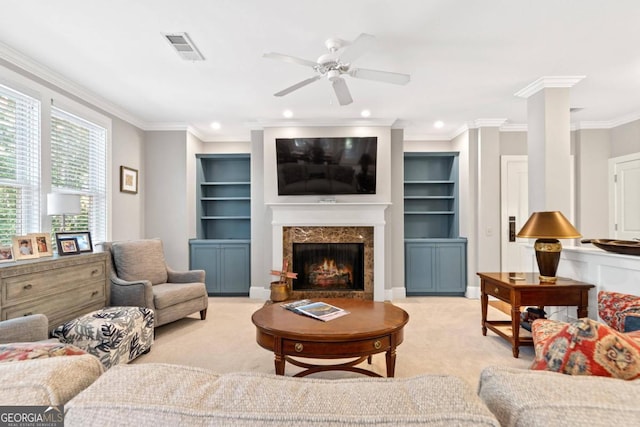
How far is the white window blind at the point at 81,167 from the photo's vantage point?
337 centimetres

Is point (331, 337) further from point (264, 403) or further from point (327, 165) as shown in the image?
point (327, 165)

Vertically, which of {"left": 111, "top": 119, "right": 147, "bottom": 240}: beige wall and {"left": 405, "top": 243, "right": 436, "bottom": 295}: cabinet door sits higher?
{"left": 111, "top": 119, "right": 147, "bottom": 240}: beige wall

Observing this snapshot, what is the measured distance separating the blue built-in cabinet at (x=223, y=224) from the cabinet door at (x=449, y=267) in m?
2.87

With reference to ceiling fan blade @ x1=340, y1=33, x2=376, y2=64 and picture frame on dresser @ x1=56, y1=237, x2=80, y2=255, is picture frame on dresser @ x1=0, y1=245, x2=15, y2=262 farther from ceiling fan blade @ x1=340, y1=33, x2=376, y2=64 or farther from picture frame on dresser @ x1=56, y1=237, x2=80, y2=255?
ceiling fan blade @ x1=340, y1=33, x2=376, y2=64

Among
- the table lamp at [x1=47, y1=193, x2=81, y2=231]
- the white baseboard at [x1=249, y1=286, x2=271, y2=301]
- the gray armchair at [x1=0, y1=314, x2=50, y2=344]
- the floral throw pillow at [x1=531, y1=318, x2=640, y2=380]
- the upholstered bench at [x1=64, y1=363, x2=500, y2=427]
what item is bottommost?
the white baseboard at [x1=249, y1=286, x2=271, y2=301]

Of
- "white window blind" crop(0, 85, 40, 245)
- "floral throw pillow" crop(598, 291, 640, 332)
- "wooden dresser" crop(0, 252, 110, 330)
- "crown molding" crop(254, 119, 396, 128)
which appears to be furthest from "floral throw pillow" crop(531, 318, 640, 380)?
"crown molding" crop(254, 119, 396, 128)

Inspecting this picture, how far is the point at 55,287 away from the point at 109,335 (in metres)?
0.66

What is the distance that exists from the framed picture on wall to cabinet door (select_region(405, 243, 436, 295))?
4027 millimetres

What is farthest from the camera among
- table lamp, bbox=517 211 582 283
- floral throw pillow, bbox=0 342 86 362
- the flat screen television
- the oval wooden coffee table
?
the flat screen television

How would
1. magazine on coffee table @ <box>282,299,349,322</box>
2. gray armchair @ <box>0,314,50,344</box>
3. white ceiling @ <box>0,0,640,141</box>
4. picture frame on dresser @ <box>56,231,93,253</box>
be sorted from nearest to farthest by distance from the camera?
gray armchair @ <box>0,314,50,344</box> → white ceiling @ <box>0,0,640,141</box> → magazine on coffee table @ <box>282,299,349,322</box> → picture frame on dresser @ <box>56,231,93,253</box>

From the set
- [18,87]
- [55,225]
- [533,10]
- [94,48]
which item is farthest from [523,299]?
[18,87]

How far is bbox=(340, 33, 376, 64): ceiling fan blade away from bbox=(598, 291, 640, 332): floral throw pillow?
1.90m

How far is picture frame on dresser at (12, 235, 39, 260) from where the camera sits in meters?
2.58

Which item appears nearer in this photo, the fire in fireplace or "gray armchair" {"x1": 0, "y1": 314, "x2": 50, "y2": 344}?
"gray armchair" {"x1": 0, "y1": 314, "x2": 50, "y2": 344}
